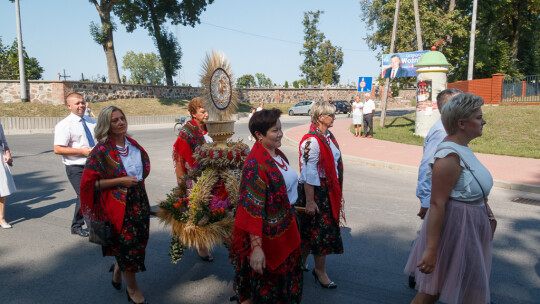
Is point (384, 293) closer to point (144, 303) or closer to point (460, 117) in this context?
point (460, 117)

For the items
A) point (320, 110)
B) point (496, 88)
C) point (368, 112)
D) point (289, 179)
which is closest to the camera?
point (289, 179)

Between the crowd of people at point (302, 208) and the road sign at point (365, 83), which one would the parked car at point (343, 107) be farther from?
the crowd of people at point (302, 208)

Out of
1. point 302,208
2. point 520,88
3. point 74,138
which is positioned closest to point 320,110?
point 302,208

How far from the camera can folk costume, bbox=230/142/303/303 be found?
101 inches

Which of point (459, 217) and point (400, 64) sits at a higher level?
point (400, 64)

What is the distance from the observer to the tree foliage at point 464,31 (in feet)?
82.0

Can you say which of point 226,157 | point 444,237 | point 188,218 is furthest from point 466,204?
point 188,218

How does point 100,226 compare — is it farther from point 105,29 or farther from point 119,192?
point 105,29

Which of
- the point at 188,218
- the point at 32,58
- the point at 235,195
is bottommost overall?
the point at 188,218

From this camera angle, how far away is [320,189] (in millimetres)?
3619

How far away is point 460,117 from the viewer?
2418 mm

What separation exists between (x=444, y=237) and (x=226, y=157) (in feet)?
6.47

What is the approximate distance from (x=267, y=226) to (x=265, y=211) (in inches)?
4.3

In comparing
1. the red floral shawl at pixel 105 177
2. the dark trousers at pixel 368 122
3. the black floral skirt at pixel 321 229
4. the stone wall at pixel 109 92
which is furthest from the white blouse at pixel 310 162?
the dark trousers at pixel 368 122
